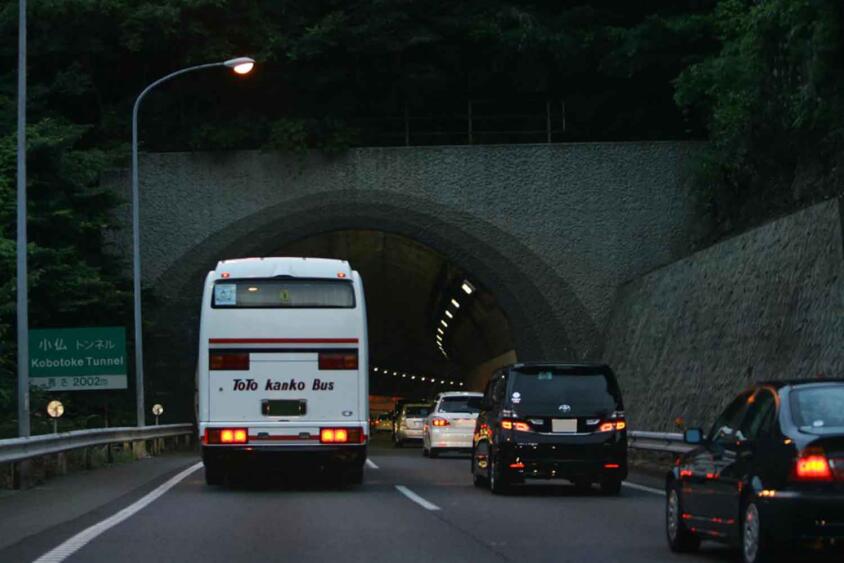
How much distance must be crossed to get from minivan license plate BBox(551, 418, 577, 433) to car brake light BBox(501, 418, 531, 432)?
365 mm

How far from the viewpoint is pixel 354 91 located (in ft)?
165

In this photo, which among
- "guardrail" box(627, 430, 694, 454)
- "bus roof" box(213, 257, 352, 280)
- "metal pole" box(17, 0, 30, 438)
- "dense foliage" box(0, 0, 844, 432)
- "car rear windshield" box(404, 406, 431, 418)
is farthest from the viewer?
"car rear windshield" box(404, 406, 431, 418)

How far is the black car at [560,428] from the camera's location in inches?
870

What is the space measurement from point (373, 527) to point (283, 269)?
8.56m

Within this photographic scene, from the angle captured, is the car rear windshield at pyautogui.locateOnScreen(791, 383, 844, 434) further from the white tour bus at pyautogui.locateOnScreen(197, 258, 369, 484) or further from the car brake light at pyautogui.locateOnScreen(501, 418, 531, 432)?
the white tour bus at pyautogui.locateOnScreen(197, 258, 369, 484)

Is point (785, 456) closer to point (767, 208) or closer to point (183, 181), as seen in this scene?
point (767, 208)

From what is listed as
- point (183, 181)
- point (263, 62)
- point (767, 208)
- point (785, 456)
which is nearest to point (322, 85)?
point (263, 62)

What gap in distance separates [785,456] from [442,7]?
38389 millimetres

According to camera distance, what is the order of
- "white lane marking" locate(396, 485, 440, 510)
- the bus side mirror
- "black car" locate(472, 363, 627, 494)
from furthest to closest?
"black car" locate(472, 363, 627, 494) < "white lane marking" locate(396, 485, 440, 510) < the bus side mirror

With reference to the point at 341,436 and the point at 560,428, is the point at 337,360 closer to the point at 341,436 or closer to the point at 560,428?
the point at 341,436

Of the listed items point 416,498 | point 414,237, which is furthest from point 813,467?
point 414,237

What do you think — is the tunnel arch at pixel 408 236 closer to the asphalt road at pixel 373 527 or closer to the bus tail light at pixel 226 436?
the asphalt road at pixel 373 527

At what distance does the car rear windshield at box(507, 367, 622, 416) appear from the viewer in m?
22.3

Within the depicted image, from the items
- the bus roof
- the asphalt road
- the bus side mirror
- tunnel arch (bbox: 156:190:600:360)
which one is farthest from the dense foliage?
the bus side mirror
